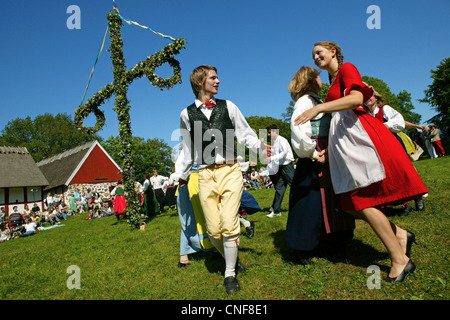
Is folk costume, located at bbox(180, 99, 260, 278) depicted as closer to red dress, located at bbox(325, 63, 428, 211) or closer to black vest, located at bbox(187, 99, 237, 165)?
black vest, located at bbox(187, 99, 237, 165)

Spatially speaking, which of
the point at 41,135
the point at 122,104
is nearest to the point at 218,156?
the point at 122,104

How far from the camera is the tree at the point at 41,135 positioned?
58862 mm

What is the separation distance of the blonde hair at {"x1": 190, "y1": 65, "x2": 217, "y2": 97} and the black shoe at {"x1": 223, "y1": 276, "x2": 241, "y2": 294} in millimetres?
2147

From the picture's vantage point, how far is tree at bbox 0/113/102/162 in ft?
193

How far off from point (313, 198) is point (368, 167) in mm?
838

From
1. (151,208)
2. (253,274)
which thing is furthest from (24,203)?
(253,274)

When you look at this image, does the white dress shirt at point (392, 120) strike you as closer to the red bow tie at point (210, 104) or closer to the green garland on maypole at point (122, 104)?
the red bow tie at point (210, 104)

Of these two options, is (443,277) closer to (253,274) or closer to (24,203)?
(253,274)

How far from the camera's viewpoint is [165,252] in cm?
518

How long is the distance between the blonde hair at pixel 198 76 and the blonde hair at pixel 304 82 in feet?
3.19

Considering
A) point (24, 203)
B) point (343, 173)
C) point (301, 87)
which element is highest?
point (301, 87)

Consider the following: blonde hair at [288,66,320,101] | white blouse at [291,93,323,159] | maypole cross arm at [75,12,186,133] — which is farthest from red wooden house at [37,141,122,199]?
white blouse at [291,93,323,159]

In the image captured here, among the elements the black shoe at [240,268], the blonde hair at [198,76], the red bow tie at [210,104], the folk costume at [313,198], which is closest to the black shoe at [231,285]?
the black shoe at [240,268]
